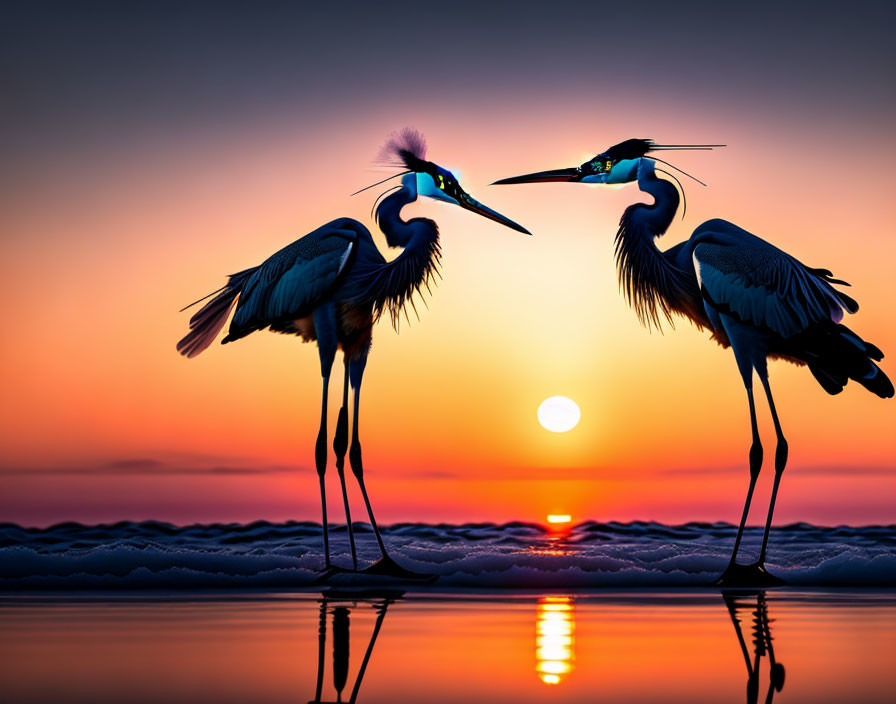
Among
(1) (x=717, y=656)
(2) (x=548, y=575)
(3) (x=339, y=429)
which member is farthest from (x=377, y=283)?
(1) (x=717, y=656)

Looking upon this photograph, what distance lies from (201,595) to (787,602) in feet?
11.3

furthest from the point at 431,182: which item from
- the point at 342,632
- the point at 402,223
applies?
the point at 342,632

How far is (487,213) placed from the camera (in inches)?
321

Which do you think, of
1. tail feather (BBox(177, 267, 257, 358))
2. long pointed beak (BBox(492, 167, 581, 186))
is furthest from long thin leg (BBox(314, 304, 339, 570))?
long pointed beak (BBox(492, 167, 581, 186))

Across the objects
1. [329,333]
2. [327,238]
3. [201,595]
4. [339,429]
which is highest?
[327,238]

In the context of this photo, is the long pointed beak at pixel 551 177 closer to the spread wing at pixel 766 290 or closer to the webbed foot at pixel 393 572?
the spread wing at pixel 766 290

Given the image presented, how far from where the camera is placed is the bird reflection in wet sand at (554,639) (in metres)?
3.12

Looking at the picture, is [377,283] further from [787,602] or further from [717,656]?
[717,656]

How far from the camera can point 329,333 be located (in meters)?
7.29

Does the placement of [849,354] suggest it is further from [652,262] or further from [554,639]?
[554,639]

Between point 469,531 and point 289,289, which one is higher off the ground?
point 289,289

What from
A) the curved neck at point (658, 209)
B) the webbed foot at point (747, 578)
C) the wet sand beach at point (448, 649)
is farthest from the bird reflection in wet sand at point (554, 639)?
the curved neck at point (658, 209)

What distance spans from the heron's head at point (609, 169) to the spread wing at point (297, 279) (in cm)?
195

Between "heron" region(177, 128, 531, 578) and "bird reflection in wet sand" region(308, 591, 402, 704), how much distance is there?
1.53 m
